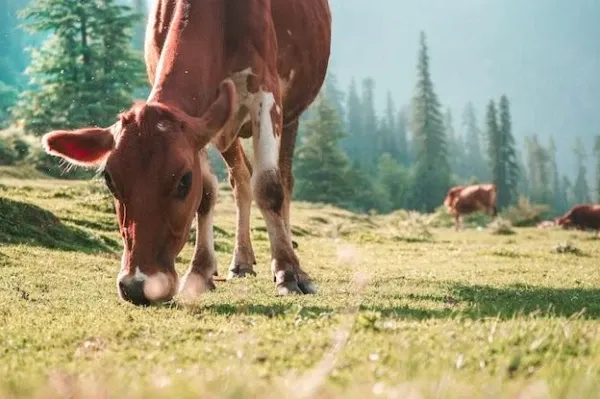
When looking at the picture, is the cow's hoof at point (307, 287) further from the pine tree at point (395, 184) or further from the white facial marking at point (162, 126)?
the pine tree at point (395, 184)

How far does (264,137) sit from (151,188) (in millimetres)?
2138

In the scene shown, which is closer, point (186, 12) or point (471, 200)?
point (186, 12)

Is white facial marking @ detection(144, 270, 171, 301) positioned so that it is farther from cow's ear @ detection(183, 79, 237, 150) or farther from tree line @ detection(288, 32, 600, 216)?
tree line @ detection(288, 32, 600, 216)

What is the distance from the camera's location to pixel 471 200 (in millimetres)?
50125

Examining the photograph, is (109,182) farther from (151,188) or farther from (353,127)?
(353,127)

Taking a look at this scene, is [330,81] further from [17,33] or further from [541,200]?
[17,33]

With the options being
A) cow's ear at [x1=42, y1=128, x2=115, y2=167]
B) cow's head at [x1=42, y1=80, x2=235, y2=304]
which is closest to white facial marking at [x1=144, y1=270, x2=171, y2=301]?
cow's head at [x1=42, y1=80, x2=235, y2=304]

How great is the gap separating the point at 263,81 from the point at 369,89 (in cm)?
16694

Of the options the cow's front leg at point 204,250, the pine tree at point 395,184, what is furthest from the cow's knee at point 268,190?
the pine tree at point 395,184

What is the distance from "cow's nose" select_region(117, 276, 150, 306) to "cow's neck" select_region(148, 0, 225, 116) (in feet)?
5.39

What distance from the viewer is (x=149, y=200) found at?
5250mm

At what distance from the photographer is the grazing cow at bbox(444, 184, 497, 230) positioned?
49.8 meters

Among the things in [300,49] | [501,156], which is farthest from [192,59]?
[501,156]

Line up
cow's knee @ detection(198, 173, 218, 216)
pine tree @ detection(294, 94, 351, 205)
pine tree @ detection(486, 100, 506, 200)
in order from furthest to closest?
1. pine tree @ detection(486, 100, 506, 200)
2. pine tree @ detection(294, 94, 351, 205)
3. cow's knee @ detection(198, 173, 218, 216)
